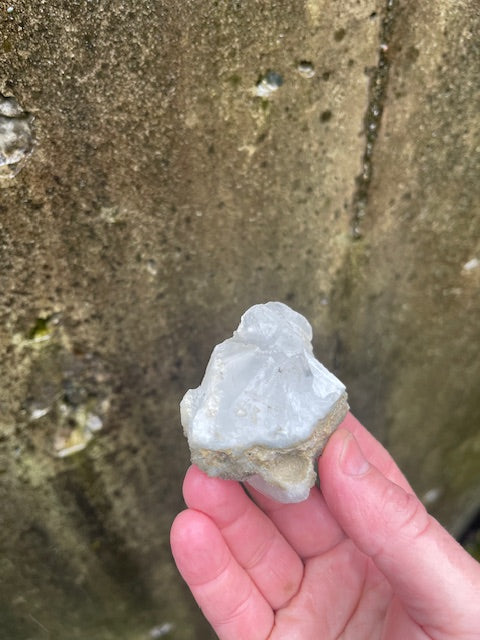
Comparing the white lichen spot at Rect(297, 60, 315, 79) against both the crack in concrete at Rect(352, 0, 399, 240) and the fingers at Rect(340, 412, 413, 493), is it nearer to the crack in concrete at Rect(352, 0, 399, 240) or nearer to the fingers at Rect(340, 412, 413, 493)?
the crack in concrete at Rect(352, 0, 399, 240)

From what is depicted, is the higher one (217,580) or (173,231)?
(173,231)

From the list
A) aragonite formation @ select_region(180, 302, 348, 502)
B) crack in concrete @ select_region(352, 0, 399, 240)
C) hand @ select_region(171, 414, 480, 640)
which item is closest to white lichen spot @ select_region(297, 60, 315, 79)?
crack in concrete @ select_region(352, 0, 399, 240)

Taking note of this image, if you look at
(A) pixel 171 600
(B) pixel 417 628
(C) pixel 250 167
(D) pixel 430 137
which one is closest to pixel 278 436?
(B) pixel 417 628

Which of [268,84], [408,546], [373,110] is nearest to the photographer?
[408,546]

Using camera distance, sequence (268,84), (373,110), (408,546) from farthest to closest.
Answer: (373,110), (268,84), (408,546)

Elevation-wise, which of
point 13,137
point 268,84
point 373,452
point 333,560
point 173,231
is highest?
point 268,84

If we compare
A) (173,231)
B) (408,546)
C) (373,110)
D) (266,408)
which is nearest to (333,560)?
(408,546)

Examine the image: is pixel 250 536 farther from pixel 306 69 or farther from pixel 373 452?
pixel 306 69
